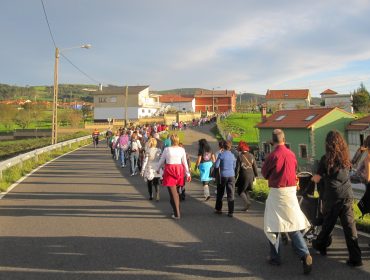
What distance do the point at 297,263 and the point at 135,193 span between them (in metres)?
7.11

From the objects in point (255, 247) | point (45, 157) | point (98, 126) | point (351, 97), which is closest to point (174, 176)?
point (255, 247)

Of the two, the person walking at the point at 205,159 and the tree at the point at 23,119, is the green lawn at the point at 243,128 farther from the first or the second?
the person walking at the point at 205,159

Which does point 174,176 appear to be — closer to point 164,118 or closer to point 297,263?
point 297,263

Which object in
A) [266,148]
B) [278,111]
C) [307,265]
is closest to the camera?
[307,265]

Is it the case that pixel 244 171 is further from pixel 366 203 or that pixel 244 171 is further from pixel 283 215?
pixel 283 215

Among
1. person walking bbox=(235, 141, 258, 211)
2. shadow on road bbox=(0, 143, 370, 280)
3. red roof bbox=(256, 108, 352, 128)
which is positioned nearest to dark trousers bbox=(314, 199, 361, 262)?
shadow on road bbox=(0, 143, 370, 280)

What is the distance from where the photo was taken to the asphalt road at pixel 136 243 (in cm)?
536

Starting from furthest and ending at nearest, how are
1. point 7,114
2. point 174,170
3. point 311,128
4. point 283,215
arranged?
point 7,114 < point 311,128 < point 174,170 < point 283,215

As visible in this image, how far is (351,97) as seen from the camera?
291ft

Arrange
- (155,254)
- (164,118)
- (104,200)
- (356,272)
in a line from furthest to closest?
(164,118), (104,200), (155,254), (356,272)

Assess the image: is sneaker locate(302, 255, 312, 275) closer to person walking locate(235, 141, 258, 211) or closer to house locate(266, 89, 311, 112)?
person walking locate(235, 141, 258, 211)

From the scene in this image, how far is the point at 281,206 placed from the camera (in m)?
5.55

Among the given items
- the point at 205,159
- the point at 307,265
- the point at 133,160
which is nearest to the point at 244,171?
the point at 205,159

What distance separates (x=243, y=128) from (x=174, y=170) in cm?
6692
